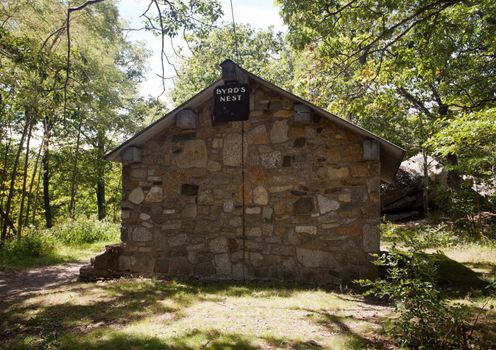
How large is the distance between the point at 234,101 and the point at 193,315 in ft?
12.8

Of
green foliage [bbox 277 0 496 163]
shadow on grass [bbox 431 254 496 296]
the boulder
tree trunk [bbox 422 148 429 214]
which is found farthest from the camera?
the boulder

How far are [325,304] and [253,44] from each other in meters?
21.6

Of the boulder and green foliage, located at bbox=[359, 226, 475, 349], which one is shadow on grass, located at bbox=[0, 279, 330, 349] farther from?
the boulder

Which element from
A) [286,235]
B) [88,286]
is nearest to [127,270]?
[88,286]

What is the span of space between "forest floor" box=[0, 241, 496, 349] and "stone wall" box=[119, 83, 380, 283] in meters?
0.51

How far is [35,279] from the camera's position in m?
7.89

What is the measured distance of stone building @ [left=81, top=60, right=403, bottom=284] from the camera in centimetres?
646

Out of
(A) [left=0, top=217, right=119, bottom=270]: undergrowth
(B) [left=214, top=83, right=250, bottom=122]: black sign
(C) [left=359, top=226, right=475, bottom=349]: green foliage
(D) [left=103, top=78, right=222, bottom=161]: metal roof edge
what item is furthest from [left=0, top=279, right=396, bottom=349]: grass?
(A) [left=0, top=217, right=119, bottom=270]: undergrowth

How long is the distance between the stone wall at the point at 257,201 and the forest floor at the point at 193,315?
0.51 m

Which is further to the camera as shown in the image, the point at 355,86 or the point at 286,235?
the point at 355,86

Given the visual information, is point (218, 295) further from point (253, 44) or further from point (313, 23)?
point (253, 44)

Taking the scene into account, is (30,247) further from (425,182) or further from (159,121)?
(425,182)

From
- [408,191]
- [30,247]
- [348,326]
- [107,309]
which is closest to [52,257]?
[30,247]

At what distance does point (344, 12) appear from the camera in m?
7.27
